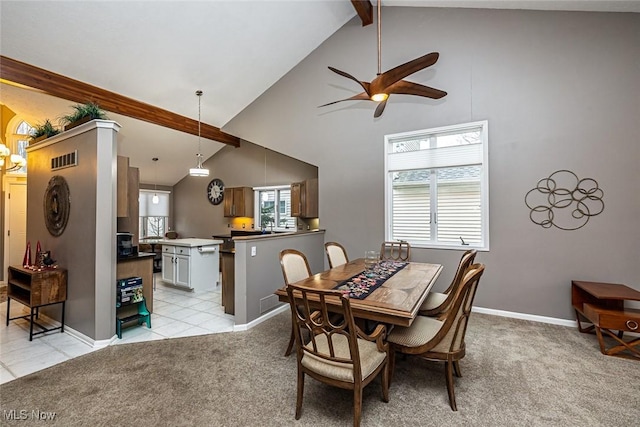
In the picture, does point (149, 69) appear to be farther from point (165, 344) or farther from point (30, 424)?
point (30, 424)

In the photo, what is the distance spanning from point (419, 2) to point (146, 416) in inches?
230

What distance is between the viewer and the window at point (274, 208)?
24.1 ft

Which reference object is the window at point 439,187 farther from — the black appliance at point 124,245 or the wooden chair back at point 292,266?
the black appliance at point 124,245

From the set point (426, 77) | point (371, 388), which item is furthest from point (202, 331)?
point (426, 77)

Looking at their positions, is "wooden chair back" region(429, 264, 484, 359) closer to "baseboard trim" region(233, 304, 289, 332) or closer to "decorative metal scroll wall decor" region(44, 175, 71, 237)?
"baseboard trim" region(233, 304, 289, 332)

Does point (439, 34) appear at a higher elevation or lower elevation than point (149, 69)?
higher

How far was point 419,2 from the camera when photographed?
4168mm

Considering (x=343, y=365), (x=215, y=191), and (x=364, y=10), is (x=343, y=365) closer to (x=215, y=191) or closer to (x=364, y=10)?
(x=364, y=10)

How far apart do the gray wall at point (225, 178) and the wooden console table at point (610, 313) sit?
513 centimetres

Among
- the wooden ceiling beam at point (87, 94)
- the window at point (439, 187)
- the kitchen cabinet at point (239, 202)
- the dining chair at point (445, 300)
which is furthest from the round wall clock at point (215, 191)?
the dining chair at point (445, 300)

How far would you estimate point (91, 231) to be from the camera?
307 centimetres

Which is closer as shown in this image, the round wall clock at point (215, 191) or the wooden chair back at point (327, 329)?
the wooden chair back at point (327, 329)

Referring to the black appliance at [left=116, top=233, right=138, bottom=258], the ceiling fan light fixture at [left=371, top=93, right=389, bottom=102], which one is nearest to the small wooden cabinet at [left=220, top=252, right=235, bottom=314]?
the black appliance at [left=116, top=233, right=138, bottom=258]

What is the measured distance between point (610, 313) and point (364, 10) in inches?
199
